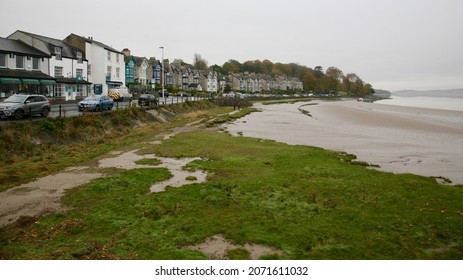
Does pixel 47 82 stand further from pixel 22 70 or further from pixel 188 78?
pixel 188 78

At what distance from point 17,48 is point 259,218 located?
4435cm

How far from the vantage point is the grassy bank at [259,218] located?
6.96m

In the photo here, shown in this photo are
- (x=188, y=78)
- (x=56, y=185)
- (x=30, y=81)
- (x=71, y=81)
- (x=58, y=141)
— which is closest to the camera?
(x=56, y=185)

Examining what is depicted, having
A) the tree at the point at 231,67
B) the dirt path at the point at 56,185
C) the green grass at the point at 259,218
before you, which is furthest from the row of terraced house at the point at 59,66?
the tree at the point at 231,67

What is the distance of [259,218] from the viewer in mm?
8617

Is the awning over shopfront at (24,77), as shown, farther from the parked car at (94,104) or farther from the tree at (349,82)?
the tree at (349,82)

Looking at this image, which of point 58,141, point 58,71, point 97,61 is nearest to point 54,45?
point 58,71

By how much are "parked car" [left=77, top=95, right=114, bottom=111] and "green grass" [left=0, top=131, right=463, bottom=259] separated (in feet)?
58.4

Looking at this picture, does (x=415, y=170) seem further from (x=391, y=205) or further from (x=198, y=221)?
(x=198, y=221)

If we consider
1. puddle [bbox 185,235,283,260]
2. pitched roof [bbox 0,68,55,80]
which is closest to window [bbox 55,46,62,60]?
pitched roof [bbox 0,68,55,80]

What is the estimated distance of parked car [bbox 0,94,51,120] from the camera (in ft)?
66.6

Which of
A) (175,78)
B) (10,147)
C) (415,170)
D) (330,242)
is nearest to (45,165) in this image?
(10,147)

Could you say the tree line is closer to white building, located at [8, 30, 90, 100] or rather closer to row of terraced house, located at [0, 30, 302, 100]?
row of terraced house, located at [0, 30, 302, 100]

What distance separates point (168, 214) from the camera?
8.83 metres
